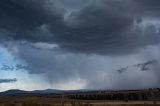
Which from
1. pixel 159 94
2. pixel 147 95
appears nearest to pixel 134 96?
pixel 147 95

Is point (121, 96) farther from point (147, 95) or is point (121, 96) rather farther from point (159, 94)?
point (159, 94)

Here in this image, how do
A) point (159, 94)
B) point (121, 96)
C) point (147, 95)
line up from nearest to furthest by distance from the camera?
point (159, 94) < point (147, 95) < point (121, 96)

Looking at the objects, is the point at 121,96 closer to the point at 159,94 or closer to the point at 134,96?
the point at 134,96

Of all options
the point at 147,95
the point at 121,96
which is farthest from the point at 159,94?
the point at 121,96

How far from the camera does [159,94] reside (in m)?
106

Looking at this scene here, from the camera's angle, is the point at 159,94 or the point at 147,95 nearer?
the point at 159,94

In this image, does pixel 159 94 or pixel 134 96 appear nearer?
pixel 159 94

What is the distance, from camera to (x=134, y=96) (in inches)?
4926

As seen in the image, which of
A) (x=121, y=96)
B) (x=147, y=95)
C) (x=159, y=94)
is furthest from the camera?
(x=121, y=96)

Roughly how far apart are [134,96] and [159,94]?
2045 centimetres

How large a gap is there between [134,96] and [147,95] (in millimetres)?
6350

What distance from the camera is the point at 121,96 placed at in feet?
427

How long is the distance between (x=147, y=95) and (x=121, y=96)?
1318 centimetres

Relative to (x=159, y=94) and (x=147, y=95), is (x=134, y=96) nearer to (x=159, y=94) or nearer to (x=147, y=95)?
(x=147, y=95)
